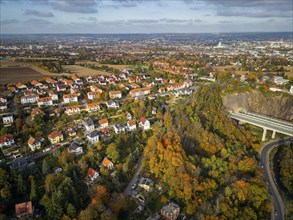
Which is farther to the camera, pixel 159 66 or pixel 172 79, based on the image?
pixel 159 66

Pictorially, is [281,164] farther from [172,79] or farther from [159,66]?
[159,66]

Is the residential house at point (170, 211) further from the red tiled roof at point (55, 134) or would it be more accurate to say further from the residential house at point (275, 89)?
the residential house at point (275, 89)

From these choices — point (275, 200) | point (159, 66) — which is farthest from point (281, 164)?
point (159, 66)

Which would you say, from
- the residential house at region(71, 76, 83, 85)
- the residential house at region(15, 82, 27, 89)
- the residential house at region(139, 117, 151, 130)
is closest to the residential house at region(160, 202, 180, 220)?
the residential house at region(139, 117, 151, 130)

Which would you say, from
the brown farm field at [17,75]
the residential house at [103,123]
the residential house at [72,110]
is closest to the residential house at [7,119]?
the residential house at [72,110]

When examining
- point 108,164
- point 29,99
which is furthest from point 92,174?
point 29,99

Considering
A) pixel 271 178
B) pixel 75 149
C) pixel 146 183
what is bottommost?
pixel 271 178

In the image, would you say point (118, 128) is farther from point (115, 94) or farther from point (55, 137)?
point (115, 94)
